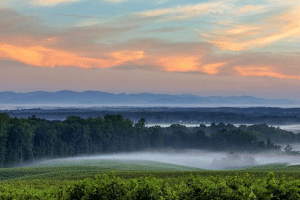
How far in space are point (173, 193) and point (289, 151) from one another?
99.1 m

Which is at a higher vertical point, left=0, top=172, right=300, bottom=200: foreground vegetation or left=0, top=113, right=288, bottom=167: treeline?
left=0, top=172, right=300, bottom=200: foreground vegetation

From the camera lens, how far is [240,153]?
337 feet

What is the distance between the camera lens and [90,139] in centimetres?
9488

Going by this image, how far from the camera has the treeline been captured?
75938 millimetres

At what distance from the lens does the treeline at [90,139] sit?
249ft

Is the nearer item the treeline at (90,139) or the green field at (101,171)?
the green field at (101,171)

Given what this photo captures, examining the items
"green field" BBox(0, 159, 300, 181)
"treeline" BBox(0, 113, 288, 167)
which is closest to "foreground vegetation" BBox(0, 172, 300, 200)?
"green field" BBox(0, 159, 300, 181)

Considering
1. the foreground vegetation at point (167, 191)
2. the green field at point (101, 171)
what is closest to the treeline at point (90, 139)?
the green field at point (101, 171)

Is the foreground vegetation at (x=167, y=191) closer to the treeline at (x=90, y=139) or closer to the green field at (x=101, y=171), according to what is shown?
the green field at (x=101, y=171)

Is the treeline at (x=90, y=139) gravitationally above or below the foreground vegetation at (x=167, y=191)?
below

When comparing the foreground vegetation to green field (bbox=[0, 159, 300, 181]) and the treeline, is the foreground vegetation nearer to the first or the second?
green field (bbox=[0, 159, 300, 181])

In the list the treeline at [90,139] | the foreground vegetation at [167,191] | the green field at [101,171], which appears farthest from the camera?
the treeline at [90,139]

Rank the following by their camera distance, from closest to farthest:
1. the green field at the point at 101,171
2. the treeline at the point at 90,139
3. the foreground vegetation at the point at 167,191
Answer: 1. the foreground vegetation at the point at 167,191
2. the green field at the point at 101,171
3. the treeline at the point at 90,139

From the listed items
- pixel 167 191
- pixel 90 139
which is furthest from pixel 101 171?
pixel 90 139
